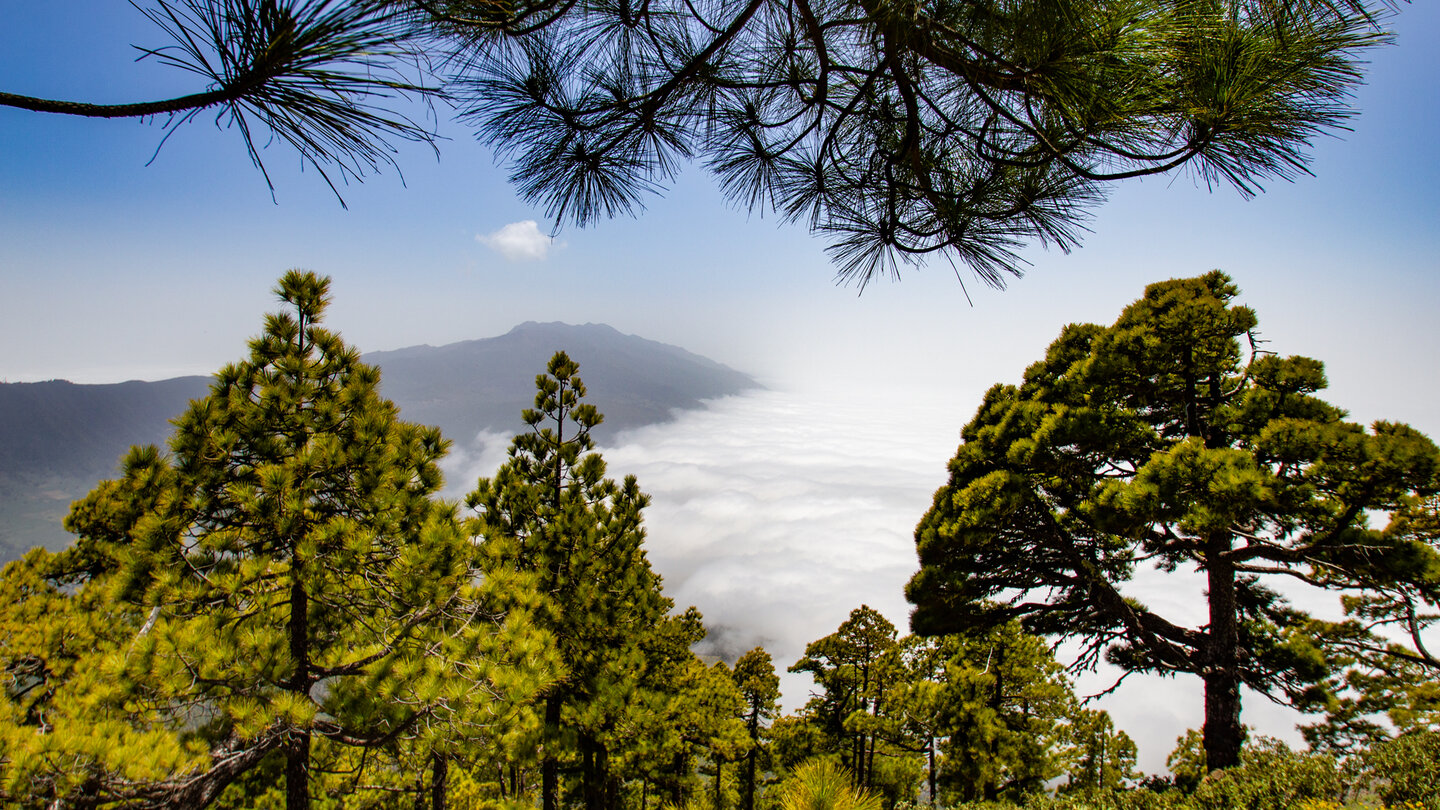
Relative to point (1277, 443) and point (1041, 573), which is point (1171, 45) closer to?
point (1277, 443)

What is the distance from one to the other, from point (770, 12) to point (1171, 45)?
200cm

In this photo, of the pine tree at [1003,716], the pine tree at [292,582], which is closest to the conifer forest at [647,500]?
the pine tree at [292,582]

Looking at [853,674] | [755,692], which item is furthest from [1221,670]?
[755,692]

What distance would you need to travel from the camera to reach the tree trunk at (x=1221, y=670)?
19.9ft

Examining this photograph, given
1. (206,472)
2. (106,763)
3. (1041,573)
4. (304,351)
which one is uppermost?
(304,351)

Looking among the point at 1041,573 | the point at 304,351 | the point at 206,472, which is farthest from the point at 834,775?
the point at 1041,573

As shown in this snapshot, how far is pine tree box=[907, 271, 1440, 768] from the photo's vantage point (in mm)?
5164

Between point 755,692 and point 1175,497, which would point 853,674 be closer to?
point 755,692

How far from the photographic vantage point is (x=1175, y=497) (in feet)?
17.3

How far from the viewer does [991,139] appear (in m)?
3.38

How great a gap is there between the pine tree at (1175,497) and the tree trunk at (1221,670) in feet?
0.07

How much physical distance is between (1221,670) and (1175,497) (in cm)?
276

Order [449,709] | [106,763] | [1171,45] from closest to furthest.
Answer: [1171,45] → [106,763] → [449,709]

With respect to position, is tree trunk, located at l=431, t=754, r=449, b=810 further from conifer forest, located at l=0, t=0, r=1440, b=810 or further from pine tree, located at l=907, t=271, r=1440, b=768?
pine tree, located at l=907, t=271, r=1440, b=768
